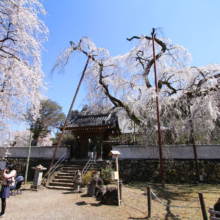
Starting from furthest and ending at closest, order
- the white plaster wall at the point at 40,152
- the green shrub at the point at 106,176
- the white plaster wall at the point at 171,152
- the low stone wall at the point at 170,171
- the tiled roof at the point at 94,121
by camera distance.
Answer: the white plaster wall at the point at 40,152, the tiled roof at the point at 94,121, the white plaster wall at the point at 171,152, the low stone wall at the point at 170,171, the green shrub at the point at 106,176

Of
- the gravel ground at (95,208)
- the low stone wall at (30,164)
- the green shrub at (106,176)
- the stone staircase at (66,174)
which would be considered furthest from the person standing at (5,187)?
the low stone wall at (30,164)

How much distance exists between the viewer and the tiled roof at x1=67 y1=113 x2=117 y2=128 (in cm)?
1157

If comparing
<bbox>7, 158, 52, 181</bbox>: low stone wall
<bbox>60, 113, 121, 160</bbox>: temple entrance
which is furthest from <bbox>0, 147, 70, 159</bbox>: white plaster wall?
<bbox>60, 113, 121, 160</bbox>: temple entrance

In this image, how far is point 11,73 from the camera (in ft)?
16.4

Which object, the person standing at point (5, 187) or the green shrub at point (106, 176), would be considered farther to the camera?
the green shrub at point (106, 176)

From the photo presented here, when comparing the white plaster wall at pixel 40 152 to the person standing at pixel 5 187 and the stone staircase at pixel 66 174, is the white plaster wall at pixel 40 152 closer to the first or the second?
the stone staircase at pixel 66 174

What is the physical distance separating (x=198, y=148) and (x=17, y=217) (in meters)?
9.94

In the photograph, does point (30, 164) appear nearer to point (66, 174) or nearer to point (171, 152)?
point (66, 174)

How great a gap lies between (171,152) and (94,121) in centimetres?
597

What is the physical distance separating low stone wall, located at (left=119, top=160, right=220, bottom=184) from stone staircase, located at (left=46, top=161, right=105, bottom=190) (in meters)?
1.94

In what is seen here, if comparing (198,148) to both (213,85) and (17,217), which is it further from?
(17,217)

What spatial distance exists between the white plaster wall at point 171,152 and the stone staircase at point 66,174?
7.04ft

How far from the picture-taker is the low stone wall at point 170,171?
905 centimetres

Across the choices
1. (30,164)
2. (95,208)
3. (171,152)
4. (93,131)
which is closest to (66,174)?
(93,131)
